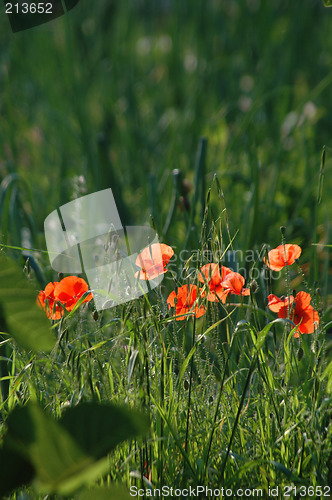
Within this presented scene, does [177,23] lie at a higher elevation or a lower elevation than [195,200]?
higher

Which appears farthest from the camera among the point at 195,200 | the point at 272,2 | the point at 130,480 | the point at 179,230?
the point at 272,2

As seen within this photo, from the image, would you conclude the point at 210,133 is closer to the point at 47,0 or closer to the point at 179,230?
the point at 179,230

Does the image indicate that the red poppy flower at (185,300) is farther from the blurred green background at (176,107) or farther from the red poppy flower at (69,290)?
the blurred green background at (176,107)

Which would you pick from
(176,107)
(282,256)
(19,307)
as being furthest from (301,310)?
(176,107)

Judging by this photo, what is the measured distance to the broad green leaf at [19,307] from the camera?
545 millimetres

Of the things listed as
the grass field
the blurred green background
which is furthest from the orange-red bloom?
the blurred green background

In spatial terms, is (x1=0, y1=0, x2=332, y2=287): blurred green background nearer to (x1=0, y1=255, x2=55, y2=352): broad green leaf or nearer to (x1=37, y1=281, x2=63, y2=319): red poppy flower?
(x1=37, y1=281, x2=63, y2=319): red poppy flower

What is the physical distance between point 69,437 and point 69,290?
47cm

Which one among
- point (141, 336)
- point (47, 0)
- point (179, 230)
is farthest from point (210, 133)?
point (141, 336)

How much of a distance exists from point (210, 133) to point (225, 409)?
6.12 feet

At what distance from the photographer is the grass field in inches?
22.7

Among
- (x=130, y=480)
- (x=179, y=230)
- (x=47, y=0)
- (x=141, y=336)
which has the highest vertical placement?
(x=47, y=0)

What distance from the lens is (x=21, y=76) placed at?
9.73ft

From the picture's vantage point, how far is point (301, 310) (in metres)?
0.90
